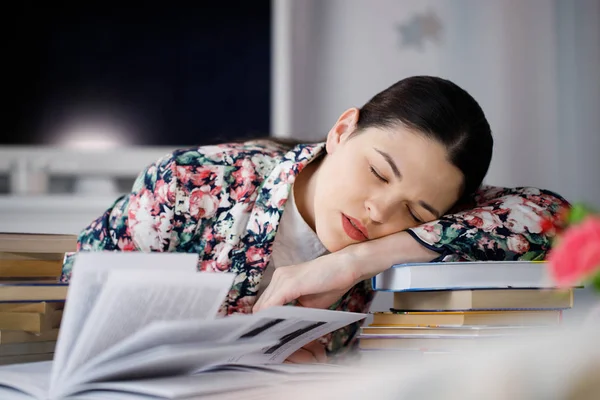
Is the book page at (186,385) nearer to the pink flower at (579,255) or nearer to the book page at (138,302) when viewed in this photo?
the book page at (138,302)

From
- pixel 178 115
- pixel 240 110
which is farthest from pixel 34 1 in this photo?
pixel 240 110

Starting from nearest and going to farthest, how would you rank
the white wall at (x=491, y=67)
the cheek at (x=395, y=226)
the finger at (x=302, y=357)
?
the finger at (x=302, y=357) → the cheek at (x=395, y=226) → the white wall at (x=491, y=67)

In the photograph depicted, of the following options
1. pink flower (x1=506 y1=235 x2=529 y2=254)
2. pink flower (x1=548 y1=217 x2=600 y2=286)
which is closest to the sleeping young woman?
pink flower (x1=506 y1=235 x2=529 y2=254)

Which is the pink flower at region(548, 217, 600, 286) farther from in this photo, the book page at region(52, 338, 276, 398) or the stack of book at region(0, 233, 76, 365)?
the stack of book at region(0, 233, 76, 365)

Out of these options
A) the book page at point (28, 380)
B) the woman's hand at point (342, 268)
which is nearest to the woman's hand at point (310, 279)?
the woman's hand at point (342, 268)

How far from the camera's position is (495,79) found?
2.04 metres

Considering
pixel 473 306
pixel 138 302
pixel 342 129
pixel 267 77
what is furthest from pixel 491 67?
pixel 138 302

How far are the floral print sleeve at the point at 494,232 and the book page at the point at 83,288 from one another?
45 cm

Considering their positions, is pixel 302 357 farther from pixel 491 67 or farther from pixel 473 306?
pixel 491 67

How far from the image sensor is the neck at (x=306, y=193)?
108cm

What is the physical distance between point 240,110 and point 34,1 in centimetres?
65

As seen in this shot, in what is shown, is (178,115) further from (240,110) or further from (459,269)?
(459,269)

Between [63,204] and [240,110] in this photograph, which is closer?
[63,204]

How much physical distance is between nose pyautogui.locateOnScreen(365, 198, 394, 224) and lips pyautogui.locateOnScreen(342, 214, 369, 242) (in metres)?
0.02
